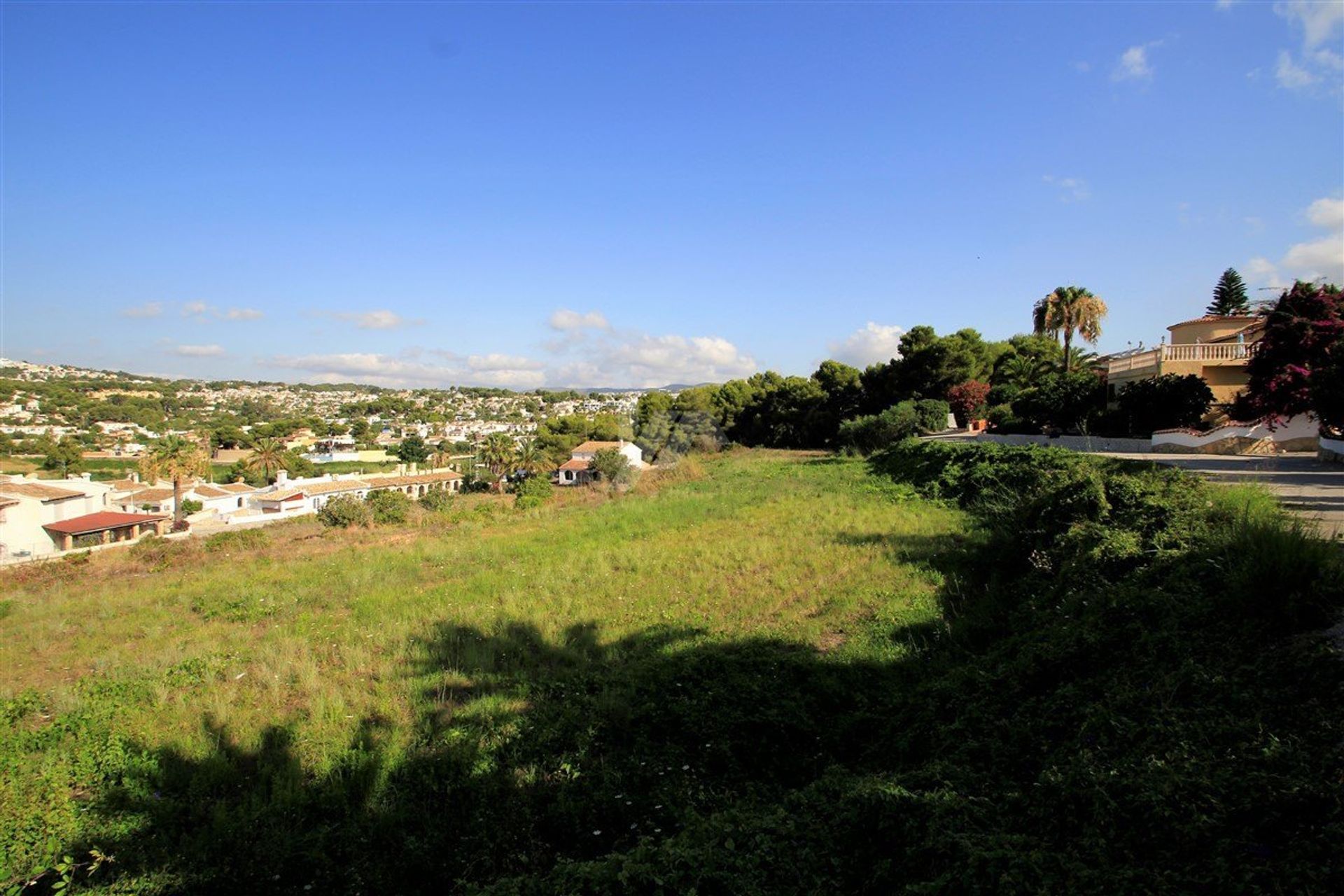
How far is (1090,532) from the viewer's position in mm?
6645

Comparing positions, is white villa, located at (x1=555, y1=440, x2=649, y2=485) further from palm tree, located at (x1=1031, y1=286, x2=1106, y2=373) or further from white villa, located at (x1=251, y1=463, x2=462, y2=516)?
palm tree, located at (x1=1031, y1=286, x2=1106, y2=373)

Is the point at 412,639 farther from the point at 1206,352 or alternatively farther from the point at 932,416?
the point at 932,416

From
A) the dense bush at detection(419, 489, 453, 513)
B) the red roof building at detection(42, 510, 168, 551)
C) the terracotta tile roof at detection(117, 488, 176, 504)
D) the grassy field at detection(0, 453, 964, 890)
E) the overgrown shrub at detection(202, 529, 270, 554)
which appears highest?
the grassy field at detection(0, 453, 964, 890)

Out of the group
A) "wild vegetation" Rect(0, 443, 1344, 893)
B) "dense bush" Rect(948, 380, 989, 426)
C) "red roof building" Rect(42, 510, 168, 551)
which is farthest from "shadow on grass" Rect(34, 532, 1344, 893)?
"red roof building" Rect(42, 510, 168, 551)

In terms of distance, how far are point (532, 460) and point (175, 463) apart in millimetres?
26751

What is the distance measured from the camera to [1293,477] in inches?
473

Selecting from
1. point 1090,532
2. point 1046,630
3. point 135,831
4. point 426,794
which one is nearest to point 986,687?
point 1046,630

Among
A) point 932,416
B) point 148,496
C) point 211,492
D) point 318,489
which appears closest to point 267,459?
point 211,492

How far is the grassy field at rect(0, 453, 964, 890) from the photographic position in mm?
4891

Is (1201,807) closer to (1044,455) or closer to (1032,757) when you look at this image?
(1032,757)

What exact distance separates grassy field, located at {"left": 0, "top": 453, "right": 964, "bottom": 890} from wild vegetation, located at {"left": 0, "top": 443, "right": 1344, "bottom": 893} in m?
0.05

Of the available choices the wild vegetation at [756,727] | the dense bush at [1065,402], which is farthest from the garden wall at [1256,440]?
the wild vegetation at [756,727]

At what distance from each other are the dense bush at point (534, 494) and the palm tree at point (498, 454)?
25408mm

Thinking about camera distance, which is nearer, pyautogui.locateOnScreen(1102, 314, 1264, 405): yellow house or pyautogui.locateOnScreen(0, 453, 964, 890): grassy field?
pyautogui.locateOnScreen(0, 453, 964, 890): grassy field
